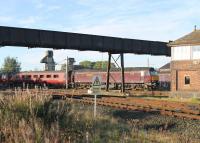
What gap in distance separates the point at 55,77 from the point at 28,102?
5613 centimetres

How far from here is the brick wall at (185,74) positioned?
137 ft

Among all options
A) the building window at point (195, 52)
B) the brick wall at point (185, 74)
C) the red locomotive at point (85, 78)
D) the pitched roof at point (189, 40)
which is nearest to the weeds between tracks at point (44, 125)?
the brick wall at point (185, 74)

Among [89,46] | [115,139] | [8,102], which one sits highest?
[89,46]

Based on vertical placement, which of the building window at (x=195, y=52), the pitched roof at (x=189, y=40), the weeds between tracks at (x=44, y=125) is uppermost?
the pitched roof at (x=189, y=40)

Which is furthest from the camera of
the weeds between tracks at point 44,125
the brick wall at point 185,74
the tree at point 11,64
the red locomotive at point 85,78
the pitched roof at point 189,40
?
the tree at point 11,64

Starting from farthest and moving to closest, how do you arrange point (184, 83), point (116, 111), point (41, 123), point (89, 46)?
point (89, 46)
point (184, 83)
point (116, 111)
point (41, 123)

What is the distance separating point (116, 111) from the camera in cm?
2273

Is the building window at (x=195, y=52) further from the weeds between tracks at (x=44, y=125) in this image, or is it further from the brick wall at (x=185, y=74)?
the weeds between tracks at (x=44, y=125)

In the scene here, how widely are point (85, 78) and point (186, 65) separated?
79.7ft

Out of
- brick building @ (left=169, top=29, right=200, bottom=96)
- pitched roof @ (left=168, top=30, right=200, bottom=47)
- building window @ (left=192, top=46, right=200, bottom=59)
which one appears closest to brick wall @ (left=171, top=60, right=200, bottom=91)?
brick building @ (left=169, top=29, right=200, bottom=96)

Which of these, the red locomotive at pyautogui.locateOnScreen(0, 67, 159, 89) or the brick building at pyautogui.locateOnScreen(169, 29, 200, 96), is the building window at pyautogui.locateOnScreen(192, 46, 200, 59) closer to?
the brick building at pyautogui.locateOnScreen(169, 29, 200, 96)

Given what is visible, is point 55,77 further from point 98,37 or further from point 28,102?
point 28,102

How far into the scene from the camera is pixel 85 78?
6450 cm

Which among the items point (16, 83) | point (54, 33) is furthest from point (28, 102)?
point (16, 83)
